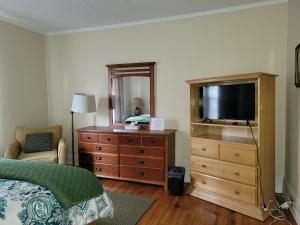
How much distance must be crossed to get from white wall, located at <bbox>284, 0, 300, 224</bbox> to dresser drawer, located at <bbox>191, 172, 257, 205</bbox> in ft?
1.51

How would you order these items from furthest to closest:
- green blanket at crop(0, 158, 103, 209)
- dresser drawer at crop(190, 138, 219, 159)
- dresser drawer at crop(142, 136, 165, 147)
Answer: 1. dresser drawer at crop(142, 136, 165, 147)
2. dresser drawer at crop(190, 138, 219, 159)
3. green blanket at crop(0, 158, 103, 209)

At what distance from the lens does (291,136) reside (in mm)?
2777

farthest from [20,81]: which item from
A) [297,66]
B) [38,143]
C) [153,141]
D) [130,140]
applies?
[297,66]

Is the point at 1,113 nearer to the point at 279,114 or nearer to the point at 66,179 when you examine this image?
the point at 66,179

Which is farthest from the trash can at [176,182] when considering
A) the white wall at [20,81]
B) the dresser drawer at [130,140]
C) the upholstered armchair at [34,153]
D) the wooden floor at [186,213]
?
the white wall at [20,81]

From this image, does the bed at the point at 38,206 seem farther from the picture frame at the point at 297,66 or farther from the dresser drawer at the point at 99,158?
the picture frame at the point at 297,66

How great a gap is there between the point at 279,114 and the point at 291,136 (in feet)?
1.39

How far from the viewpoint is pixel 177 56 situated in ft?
11.8

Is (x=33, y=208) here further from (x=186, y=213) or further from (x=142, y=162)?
(x=142, y=162)

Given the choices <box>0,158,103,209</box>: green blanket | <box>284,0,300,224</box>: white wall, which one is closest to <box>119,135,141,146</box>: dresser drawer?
<box>0,158,103,209</box>: green blanket

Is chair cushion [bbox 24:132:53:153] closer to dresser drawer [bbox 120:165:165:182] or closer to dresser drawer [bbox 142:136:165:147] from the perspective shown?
dresser drawer [bbox 120:165:165:182]

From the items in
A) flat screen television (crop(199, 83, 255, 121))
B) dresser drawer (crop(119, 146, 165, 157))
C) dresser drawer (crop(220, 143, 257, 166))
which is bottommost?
dresser drawer (crop(119, 146, 165, 157))

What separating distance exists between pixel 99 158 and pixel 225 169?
6.27ft

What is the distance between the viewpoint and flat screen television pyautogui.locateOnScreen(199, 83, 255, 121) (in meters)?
2.73
